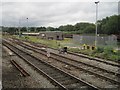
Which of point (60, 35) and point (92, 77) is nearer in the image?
point (92, 77)

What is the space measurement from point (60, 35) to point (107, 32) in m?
30.6

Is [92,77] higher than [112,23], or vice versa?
[112,23]

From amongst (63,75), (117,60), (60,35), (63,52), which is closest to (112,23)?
(60,35)

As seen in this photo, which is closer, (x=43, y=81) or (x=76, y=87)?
(x=76, y=87)

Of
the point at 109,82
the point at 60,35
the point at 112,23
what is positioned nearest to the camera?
the point at 109,82

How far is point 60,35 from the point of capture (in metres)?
71.6

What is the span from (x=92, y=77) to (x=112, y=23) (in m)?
82.6

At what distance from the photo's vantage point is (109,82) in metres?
11.4

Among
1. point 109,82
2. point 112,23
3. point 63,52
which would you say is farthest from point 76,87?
point 112,23

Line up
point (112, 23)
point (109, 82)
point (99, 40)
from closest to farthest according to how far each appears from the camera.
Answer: point (109, 82)
point (99, 40)
point (112, 23)

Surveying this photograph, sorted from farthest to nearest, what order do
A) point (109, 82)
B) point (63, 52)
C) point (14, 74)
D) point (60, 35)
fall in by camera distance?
point (60, 35) → point (63, 52) → point (14, 74) → point (109, 82)

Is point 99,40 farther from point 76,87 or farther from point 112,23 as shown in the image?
point 112,23

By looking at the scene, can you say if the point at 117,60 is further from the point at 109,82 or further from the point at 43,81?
the point at 43,81

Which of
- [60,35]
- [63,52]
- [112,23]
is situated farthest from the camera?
[112,23]
